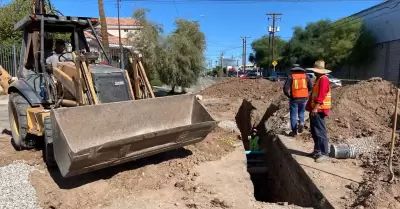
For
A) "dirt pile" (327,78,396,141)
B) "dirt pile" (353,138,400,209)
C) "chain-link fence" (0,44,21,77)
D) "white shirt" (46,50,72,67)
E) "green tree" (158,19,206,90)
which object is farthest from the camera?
"green tree" (158,19,206,90)

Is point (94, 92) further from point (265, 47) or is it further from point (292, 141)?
point (265, 47)

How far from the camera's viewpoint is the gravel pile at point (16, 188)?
4.59 metres

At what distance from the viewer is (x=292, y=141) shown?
7.84 meters

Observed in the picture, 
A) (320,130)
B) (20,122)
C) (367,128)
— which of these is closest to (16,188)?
(20,122)

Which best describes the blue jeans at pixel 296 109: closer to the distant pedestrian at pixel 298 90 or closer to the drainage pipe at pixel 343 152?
the distant pedestrian at pixel 298 90

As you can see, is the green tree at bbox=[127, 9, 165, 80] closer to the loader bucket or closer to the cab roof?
the cab roof

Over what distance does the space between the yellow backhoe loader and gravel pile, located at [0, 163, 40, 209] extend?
45 cm

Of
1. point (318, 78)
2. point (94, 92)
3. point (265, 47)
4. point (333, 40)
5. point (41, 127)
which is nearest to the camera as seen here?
point (94, 92)

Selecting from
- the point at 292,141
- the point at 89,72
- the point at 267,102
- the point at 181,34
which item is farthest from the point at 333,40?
the point at 89,72

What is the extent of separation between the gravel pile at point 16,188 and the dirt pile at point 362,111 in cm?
578

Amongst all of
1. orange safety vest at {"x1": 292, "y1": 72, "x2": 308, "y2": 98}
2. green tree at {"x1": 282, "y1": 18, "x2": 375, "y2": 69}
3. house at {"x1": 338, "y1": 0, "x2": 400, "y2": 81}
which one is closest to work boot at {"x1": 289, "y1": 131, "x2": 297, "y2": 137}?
orange safety vest at {"x1": 292, "y1": 72, "x2": 308, "y2": 98}

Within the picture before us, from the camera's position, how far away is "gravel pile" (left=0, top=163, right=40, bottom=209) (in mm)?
4586

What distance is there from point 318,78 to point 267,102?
28.5ft

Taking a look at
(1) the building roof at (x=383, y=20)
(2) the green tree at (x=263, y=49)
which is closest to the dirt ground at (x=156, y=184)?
(1) the building roof at (x=383, y=20)
